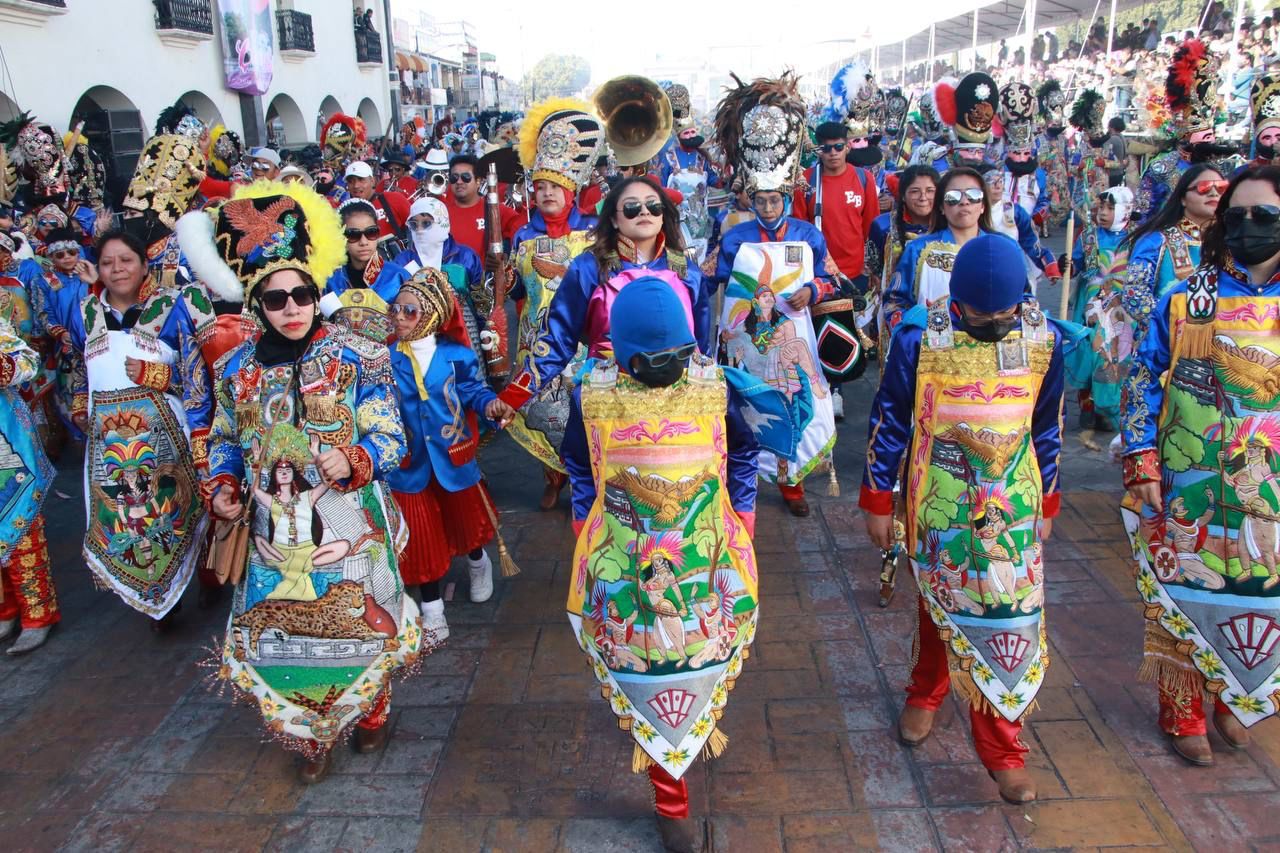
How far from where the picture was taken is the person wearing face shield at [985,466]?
3.01 meters

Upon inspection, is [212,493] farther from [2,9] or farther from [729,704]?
[2,9]

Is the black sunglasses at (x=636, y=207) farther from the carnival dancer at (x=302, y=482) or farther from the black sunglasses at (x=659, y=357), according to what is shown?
the black sunglasses at (x=659, y=357)

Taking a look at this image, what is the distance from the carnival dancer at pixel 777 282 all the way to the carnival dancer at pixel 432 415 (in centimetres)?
173

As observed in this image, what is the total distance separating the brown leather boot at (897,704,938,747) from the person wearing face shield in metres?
0.33

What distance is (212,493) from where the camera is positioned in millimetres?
3303

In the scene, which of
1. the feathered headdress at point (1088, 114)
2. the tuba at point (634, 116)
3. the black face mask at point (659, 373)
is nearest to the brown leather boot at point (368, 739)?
the black face mask at point (659, 373)

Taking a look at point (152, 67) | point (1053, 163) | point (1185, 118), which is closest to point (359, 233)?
point (1185, 118)

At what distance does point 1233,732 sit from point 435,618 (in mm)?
3325

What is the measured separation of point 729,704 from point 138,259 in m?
3.36

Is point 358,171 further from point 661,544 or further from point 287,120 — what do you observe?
point 287,120

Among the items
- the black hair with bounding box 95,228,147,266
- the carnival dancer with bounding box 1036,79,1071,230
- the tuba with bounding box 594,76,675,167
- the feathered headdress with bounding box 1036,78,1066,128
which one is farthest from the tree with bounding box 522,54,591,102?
the black hair with bounding box 95,228,147,266

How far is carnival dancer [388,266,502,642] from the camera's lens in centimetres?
427

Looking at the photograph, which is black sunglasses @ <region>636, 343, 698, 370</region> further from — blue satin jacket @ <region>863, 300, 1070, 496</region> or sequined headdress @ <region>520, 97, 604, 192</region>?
sequined headdress @ <region>520, 97, 604, 192</region>

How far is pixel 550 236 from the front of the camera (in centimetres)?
593
